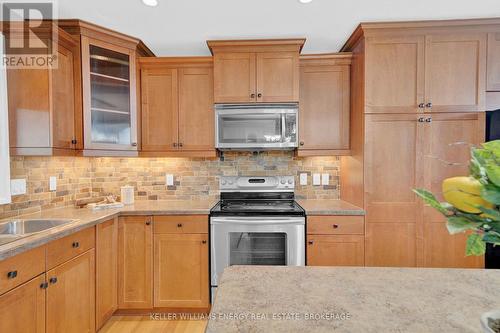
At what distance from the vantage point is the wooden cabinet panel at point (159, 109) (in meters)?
2.51

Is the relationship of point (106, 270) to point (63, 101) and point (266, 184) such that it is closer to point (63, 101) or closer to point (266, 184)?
point (63, 101)

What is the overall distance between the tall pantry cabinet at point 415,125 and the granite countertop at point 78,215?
1481mm

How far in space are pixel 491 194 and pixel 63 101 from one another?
2482 millimetres

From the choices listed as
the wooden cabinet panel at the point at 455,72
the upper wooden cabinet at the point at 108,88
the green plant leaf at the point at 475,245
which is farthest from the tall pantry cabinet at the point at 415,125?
the upper wooden cabinet at the point at 108,88

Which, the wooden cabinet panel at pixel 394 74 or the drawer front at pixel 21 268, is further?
the wooden cabinet panel at pixel 394 74

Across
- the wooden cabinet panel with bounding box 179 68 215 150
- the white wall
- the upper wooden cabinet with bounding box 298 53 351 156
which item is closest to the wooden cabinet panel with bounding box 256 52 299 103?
the upper wooden cabinet with bounding box 298 53 351 156

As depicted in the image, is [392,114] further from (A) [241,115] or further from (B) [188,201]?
(B) [188,201]

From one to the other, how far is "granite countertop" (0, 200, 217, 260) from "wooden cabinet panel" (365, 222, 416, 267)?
139cm

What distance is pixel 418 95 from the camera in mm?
2096

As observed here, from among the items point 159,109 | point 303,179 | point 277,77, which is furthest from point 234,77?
point 303,179

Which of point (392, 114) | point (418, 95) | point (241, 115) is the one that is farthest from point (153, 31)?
point (418, 95)

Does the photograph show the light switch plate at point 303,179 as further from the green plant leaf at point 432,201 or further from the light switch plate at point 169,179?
the green plant leaf at point 432,201

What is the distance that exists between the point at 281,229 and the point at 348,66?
5.37 feet

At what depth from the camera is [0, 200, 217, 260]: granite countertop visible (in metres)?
1.29
